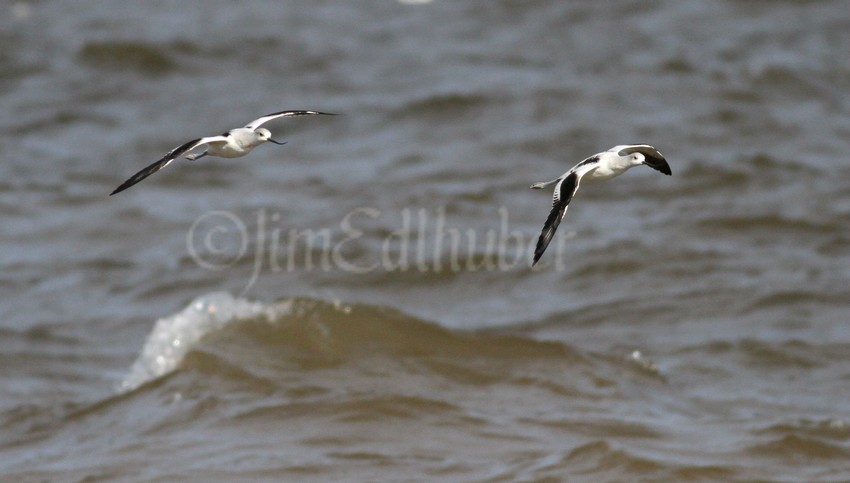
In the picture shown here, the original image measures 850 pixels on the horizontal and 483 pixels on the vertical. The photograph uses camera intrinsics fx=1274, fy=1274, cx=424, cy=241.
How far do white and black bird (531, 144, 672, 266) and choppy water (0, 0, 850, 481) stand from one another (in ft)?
9.90

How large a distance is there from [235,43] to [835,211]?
7.88m

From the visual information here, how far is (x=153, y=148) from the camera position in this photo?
12.8 meters

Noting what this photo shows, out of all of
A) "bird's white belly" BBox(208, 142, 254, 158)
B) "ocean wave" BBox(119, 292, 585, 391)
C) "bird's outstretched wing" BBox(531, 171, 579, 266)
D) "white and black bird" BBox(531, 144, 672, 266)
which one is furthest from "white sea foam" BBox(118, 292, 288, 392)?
"bird's outstretched wing" BBox(531, 171, 579, 266)

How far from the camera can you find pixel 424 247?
1051 cm

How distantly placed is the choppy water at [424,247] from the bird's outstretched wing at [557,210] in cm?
323

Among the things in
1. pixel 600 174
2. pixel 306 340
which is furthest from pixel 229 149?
pixel 306 340

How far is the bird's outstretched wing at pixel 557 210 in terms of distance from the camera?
300cm

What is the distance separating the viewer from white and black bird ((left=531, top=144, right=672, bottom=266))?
9.96 ft

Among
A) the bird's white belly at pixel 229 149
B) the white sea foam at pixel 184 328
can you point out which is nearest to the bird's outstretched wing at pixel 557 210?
the bird's white belly at pixel 229 149

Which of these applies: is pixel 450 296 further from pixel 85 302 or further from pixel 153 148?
pixel 153 148

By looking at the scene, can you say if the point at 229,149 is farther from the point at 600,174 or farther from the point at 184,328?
the point at 184,328

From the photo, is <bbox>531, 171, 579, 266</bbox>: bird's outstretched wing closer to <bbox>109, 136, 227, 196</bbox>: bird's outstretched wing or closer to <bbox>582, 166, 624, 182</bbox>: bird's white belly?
<bbox>582, 166, 624, 182</bbox>: bird's white belly

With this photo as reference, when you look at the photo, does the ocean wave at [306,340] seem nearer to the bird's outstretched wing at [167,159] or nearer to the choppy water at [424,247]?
the choppy water at [424,247]

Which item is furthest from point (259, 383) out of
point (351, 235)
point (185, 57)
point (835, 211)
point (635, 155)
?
point (185, 57)
